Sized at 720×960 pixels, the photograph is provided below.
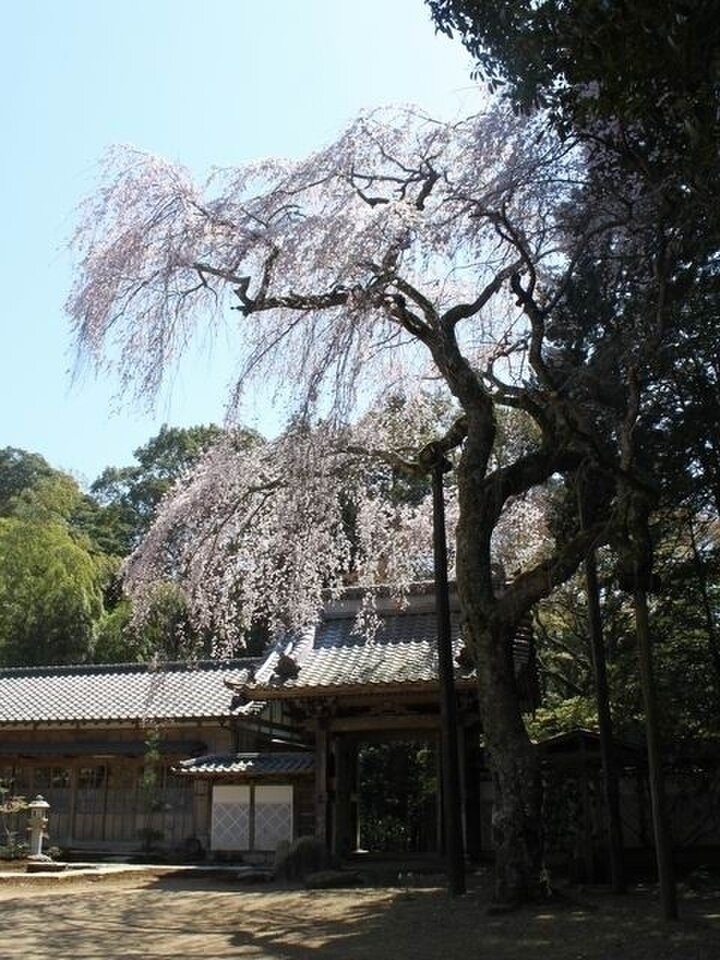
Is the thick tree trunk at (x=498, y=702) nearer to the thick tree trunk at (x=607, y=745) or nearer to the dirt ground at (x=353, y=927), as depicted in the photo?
the dirt ground at (x=353, y=927)

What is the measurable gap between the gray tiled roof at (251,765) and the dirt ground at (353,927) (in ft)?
17.2

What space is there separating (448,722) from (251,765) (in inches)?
335

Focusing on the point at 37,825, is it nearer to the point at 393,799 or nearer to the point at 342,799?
the point at 342,799

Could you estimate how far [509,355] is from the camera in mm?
11391

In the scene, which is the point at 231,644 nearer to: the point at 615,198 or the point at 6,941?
the point at 6,941

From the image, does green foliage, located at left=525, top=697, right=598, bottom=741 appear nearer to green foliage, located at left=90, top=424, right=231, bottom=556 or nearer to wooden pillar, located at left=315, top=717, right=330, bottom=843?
wooden pillar, located at left=315, top=717, right=330, bottom=843

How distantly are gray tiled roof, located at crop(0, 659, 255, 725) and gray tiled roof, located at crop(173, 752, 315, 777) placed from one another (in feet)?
4.42

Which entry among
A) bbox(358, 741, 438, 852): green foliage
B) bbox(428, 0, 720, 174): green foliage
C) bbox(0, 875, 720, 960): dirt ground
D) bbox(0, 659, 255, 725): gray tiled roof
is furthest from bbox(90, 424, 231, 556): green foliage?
bbox(428, 0, 720, 174): green foliage

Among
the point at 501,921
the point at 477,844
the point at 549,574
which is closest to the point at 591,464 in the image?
the point at 549,574

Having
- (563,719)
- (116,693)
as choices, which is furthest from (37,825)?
(563,719)

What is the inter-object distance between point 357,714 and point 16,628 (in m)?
17.1

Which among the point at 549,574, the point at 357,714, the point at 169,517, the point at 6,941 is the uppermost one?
the point at 169,517

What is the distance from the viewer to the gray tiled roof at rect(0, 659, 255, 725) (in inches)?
789

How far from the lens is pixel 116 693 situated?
2183 cm
